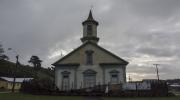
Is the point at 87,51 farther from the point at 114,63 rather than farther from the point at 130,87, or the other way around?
the point at 130,87

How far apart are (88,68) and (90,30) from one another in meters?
7.84

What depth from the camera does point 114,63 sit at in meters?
37.7

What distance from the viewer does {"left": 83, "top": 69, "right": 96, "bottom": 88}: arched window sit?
3775cm

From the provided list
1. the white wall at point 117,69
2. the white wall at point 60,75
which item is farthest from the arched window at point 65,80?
the white wall at point 117,69

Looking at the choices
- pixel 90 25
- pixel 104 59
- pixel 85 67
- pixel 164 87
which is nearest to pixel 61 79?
pixel 85 67

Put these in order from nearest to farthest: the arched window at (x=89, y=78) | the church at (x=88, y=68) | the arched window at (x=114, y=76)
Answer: the arched window at (x=114, y=76), the church at (x=88, y=68), the arched window at (x=89, y=78)

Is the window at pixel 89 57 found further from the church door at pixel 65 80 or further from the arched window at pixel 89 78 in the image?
the church door at pixel 65 80

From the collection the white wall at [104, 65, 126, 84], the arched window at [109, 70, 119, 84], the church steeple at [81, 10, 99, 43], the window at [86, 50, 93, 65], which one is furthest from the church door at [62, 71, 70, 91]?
the church steeple at [81, 10, 99, 43]

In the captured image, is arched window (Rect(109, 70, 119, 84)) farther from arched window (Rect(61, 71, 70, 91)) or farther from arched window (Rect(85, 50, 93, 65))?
arched window (Rect(61, 71, 70, 91))

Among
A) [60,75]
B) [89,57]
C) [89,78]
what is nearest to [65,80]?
[60,75]

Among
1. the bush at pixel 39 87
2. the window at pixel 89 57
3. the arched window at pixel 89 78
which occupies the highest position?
the window at pixel 89 57

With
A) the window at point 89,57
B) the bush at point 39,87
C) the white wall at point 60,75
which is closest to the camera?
the bush at point 39,87

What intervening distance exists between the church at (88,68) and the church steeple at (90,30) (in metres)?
2.50

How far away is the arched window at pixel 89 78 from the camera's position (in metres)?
37.8
